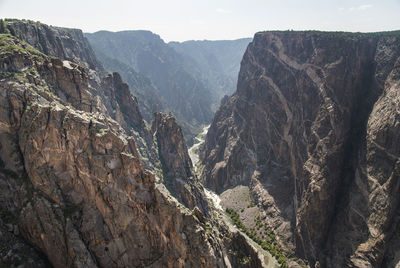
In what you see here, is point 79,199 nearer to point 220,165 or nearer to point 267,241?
point 267,241

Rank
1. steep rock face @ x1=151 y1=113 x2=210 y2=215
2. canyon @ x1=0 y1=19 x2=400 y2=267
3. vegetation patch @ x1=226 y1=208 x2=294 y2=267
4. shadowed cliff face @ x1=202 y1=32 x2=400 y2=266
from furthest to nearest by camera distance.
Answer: steep rock face @ x1=151 y1=113 x2=210 y2=215 → vegetation patch @ x1=226 y1=208 x2=294 y2=267 → shadowed cliff face @ x1=202 y1=32 x2=400 y2=266 → canyon @ x1=0 y1=19 x2=400 y2=267

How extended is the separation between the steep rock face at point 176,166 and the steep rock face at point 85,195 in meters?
53.9

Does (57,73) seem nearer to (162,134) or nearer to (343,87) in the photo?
(162,134)

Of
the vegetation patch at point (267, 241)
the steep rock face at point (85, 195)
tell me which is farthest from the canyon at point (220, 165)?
the vegetation patch at point (267, 241)

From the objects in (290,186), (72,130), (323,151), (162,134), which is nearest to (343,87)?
(323,151)

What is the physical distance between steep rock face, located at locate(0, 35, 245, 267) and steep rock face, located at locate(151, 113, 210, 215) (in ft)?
177

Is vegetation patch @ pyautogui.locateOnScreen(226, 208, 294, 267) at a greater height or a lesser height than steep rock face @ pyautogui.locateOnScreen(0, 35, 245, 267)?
lesser

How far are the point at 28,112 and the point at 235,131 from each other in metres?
127

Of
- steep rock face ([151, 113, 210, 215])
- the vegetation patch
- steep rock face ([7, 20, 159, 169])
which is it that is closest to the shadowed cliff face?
the vegetation patch

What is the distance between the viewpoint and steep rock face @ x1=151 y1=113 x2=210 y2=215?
10846cm

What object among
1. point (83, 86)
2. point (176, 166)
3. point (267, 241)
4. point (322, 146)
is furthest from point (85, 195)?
point (322, 146)

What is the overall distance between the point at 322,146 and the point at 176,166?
58.2 metres

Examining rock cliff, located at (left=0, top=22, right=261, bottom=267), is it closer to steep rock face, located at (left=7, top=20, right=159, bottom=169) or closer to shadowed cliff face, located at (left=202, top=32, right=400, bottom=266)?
steep rock face, located at (left=7, top=20, right=159, bottom=169)

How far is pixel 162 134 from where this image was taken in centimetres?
13662
